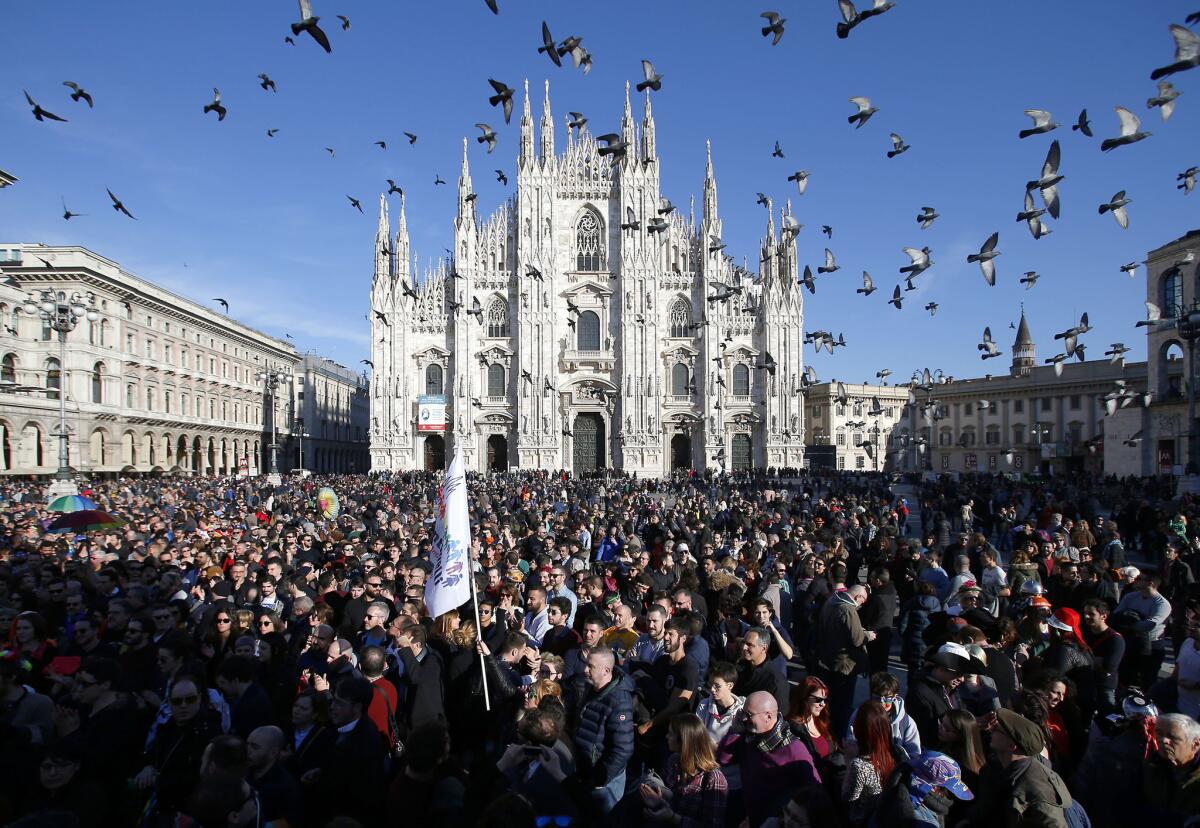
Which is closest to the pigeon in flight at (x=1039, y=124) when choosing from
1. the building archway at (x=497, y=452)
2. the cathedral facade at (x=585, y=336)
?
the cathedral facade at (x=585, y=336)

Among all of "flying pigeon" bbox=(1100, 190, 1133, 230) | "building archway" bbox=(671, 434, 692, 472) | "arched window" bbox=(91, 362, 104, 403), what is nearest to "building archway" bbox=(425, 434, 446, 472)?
"building archway" bbox=(671, 434, 692, 472)

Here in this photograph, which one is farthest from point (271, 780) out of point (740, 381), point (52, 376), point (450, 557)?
point (740, 381)

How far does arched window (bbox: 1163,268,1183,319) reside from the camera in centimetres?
3438

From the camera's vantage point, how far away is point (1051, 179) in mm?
10492

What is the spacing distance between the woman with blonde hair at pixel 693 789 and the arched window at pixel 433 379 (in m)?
45.9

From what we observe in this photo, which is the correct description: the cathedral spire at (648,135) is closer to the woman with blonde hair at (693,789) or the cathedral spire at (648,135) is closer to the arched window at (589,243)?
the arched window at (589,243)

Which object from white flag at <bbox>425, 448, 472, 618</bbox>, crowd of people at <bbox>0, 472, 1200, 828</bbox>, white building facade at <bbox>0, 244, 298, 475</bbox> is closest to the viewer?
crowd of people at <bbox>0, 472, 1200, 828</bbox>

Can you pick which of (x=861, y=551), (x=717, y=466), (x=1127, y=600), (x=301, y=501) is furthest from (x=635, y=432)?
(x=1127, y=600)

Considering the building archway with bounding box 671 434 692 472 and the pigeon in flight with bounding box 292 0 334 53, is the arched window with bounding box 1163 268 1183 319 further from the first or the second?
the pigeon in flight with bounding box 292 0 334 53

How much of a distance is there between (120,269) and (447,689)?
46248mm

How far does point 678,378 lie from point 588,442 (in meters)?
6.91

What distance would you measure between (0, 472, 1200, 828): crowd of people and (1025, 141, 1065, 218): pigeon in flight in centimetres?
510

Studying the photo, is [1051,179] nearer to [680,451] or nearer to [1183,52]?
[1183,52]

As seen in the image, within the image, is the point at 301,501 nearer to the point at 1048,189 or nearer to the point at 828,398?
the point at 1048,189
